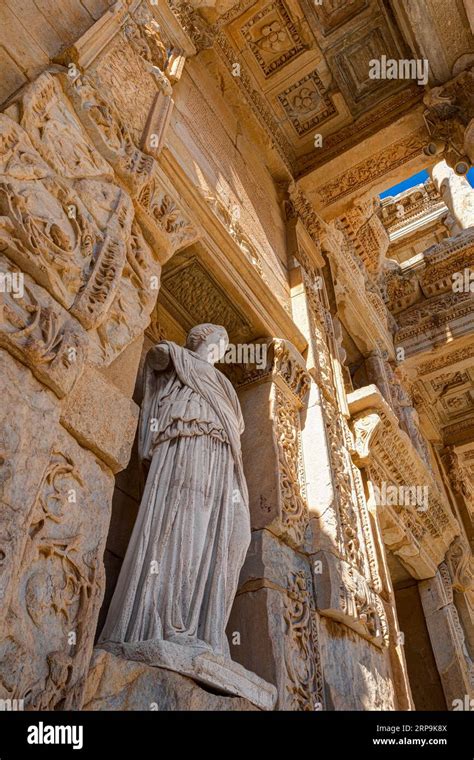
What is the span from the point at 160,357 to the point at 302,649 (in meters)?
1.87

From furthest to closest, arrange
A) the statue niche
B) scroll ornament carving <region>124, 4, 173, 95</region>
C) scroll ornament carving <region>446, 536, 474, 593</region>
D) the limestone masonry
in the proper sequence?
scroll ornament carving <region>446, 536, 474, 593</region>
scroll ornament carving <region>124, 4, 173, 95</region>
the statue niche
the limestone masonry

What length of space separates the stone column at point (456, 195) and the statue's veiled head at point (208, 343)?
7.96 m

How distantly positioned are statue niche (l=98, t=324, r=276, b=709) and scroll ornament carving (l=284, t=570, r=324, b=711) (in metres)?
0.50

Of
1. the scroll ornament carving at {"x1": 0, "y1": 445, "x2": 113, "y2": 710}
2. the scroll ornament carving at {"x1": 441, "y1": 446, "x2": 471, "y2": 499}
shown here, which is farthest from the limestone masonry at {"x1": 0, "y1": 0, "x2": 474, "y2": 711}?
the scroll ornament carving at {"x1": 441, "y1": 446, "x2": 471, "y2": 499}

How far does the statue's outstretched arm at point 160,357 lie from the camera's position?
366 cm

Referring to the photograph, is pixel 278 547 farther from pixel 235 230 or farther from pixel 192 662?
pixel 235 230

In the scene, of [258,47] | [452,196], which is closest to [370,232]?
[452,196]

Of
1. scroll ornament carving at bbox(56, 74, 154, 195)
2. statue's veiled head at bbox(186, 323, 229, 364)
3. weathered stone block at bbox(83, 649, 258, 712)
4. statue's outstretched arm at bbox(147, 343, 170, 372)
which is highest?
scroll ornament carving at bbox(56, 74, 154, 195)

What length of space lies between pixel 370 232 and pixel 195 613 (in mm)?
8111

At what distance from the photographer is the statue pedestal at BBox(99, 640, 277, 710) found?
2.37 meters

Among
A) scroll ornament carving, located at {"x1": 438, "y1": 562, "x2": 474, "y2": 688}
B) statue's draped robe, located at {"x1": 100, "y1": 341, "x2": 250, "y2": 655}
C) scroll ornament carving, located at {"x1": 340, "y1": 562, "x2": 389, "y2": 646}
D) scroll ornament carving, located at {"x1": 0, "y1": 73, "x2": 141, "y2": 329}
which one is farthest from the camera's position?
scroll ornament carving, located at {"x1": 438, "y1": 562, "x2": 474, "y2": 688}

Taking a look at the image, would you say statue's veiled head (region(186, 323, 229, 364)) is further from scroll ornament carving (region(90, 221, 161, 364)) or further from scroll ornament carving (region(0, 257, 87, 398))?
scroll ornament carving (region(0, 257, 87, 398))

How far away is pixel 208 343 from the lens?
13.3ft
